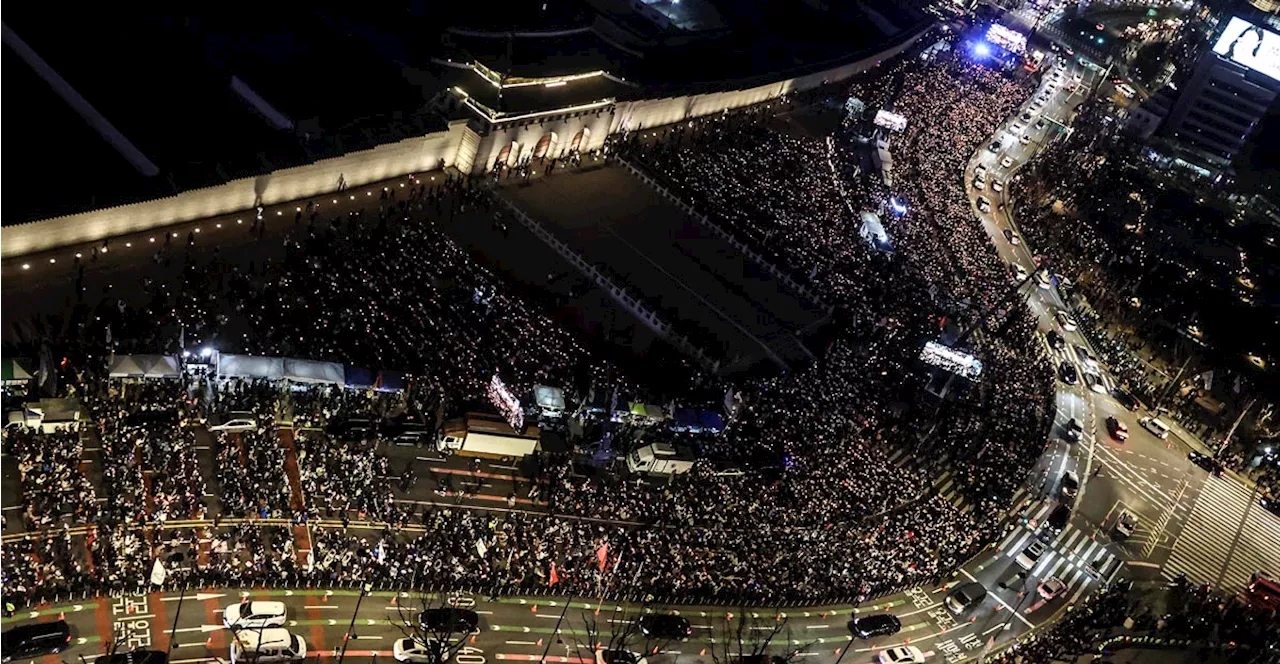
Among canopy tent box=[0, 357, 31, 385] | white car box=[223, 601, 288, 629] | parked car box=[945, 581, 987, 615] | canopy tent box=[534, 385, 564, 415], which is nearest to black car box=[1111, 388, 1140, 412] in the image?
parked car box=[945, 581, 987, 615]

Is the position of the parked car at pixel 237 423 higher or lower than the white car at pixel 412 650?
higher

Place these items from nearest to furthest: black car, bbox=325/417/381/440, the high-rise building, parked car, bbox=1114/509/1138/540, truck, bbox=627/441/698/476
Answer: black car, bbox=325/417/381/440, truck, bbox=627/441/698/476, parked car, bbox=1114/509/1138/540, the high-rise building

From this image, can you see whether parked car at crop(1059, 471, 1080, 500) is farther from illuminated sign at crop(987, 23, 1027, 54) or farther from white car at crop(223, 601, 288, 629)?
illuminated sign at crop(987, 23, 1027, 54)

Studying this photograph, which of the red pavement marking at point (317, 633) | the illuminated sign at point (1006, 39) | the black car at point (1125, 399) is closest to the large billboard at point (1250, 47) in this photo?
the illuminated sign at point (1006, 39)

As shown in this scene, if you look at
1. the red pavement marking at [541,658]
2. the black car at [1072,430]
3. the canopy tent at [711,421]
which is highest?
the black car at [1072,430]

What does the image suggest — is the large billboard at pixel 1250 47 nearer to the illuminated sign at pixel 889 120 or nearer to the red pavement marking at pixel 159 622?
the illuminated sign at pixel 889 120

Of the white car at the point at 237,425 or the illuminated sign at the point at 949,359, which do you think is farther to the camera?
the illuminated sign at the point at 949,359

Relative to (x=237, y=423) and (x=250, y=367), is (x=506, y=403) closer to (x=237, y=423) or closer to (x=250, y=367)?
(x=250, y=367)
